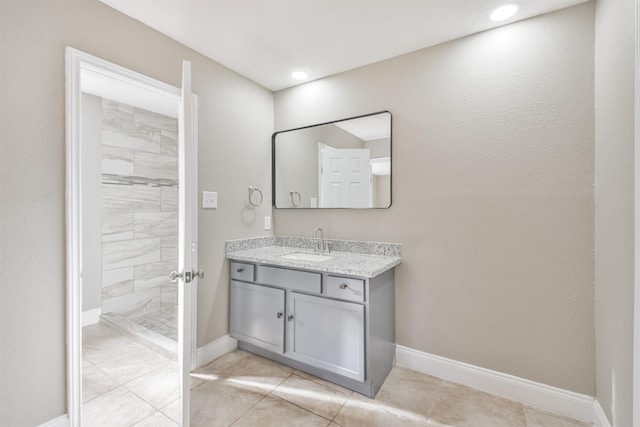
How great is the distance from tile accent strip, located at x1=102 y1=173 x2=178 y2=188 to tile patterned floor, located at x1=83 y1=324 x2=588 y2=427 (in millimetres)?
1814

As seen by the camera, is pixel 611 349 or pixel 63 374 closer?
pixel 611 349

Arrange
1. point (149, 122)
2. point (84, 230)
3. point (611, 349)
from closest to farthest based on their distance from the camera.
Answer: point (611, 349), point (84, 230), point (149, 122)

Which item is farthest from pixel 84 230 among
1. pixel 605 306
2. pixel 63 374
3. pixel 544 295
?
pixel 605 306

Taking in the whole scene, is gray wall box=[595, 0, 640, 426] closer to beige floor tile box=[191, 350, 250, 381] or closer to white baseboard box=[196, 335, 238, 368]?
beige floor tile box=[191, 350, 250, 381]

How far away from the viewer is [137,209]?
3283mm

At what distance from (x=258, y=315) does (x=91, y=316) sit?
2.07m

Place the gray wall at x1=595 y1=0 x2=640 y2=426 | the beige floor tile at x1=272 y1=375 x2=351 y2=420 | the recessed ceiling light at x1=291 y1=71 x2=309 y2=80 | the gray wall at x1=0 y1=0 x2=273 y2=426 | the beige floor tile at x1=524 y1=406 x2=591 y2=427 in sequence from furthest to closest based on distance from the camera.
Answer: the recessed ceiling light at x1=291 y1=71 x2=309 y2=80
the beige floor tile at x1=272 y1=375 x2=351 y2=420
the beige floor tile at x1=524 y1=406 x2=591 y2=427
the gray wall at x1=0 y1=0 x2=273 y2=426
the gray wall at x1=595 y1=0 x2=640 y2=426

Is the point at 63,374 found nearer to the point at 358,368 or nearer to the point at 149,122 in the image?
the point at 358,368

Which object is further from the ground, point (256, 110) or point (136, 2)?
point (136, 2)

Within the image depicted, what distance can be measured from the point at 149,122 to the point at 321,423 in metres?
3.52

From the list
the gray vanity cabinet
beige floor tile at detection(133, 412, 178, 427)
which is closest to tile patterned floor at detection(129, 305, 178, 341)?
the gray vanity cabinet

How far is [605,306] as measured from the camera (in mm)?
1434

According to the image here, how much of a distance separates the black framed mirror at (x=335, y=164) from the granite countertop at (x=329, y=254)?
1.07 ft

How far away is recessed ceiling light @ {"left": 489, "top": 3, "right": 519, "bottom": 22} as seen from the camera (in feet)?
5.35
